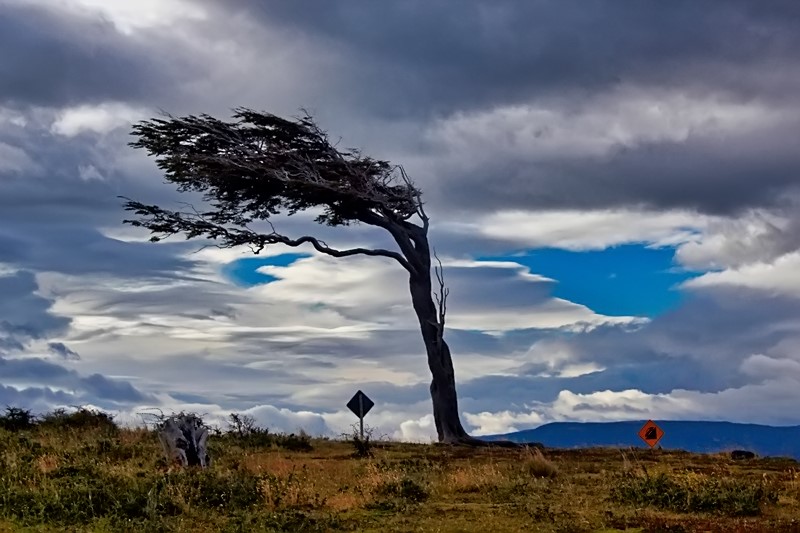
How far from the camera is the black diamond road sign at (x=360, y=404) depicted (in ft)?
110

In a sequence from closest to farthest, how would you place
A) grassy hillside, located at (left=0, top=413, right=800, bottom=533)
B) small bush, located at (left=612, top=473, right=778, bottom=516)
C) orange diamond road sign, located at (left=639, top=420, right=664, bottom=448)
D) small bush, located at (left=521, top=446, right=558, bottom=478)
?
grassy hillside, located at (left=0, top=413, right=800, bottom=533)
small bush, located at (left=612, top=473, right=778, bottom=516)
small bush, located at (left=521, top=446, right=558, bottom=478)
orange diamond road sign, located at (left=639, top=420, right=664, bottom=448)

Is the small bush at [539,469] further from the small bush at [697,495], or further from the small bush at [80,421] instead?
the small bush at [80,421]

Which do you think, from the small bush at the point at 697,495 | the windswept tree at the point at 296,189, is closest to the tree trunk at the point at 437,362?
the windswept tree at the point at 296,189

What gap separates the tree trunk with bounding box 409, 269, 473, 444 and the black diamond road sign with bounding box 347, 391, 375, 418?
448 cm

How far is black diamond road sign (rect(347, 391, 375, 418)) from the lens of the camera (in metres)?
33.6

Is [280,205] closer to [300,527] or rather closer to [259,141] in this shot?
[259,141]

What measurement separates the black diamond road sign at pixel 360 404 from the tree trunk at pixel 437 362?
4.48m

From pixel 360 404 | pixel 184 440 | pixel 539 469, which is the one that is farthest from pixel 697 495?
pixel 360 404

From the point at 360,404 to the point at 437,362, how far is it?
493 cm

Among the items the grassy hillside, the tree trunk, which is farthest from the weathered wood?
the tree trunk

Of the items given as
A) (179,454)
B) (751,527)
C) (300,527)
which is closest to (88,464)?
(179,454)

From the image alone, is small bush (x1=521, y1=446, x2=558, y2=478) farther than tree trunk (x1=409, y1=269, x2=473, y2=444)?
No

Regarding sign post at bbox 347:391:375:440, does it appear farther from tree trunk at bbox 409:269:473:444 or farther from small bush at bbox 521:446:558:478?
small bush at bbox 521:446:558:478

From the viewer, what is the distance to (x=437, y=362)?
37719 millimetres
